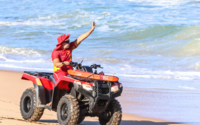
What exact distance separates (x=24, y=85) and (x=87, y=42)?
41.6 feet

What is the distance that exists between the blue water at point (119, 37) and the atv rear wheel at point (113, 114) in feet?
15.0

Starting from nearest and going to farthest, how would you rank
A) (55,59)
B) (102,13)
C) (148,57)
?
(55,59), (148,57), (102,13)

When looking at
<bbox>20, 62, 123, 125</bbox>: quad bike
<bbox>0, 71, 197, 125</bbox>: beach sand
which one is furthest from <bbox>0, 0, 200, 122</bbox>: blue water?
<bbox>20, 62, 123, 125</bbox>: quad bike

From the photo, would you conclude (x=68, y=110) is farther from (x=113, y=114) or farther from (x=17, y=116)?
(x=17, y=116)

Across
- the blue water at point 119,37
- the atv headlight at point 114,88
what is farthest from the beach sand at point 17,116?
the blue water at point 119,37

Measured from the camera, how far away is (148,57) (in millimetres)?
16531

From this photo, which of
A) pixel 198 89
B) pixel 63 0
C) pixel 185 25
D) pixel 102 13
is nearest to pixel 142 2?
pixel 102 13

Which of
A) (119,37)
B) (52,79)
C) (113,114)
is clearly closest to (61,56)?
(52,79)

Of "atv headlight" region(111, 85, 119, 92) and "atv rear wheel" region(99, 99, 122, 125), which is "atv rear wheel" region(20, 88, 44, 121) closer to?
"atv rear wheel" region(99, 99, 122, 125)

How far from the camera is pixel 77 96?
504 cm

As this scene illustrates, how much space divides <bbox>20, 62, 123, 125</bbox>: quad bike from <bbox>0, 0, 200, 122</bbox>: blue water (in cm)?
455

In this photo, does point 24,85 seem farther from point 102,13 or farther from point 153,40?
point 102,13

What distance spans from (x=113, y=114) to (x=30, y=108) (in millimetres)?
1562

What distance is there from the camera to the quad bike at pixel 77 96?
4.67 metres
